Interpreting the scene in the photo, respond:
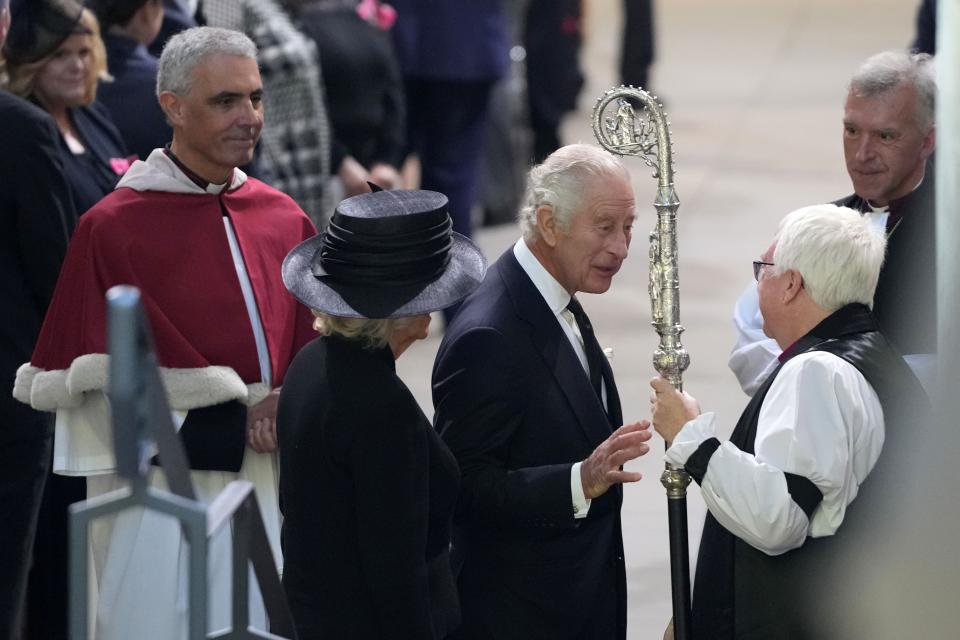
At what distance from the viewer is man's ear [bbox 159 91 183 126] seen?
149 inches

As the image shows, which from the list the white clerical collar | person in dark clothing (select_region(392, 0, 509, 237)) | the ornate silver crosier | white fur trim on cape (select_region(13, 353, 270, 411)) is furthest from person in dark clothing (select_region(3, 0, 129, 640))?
person in dark clothing (select_region(392, 0, 509, 237))

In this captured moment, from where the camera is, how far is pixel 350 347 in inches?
123

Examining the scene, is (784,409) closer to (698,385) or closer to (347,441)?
(347,441)

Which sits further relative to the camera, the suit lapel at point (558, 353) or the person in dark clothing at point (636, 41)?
the person in dark clothing at point (636, 41)

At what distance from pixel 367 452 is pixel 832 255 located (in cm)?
106

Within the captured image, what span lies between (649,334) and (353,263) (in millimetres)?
5028

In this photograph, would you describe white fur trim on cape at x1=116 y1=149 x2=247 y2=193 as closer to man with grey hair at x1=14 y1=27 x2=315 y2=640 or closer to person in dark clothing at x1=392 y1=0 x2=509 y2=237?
man with grey hair at x1=14 y1=27 x2=315 y2=640

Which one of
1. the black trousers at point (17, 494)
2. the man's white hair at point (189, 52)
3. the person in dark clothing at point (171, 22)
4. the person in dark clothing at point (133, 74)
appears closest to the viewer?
the man's white hair at point (189, 52)

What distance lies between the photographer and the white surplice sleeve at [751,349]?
13.5 feet

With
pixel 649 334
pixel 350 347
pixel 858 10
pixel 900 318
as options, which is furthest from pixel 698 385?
pixel 858 10

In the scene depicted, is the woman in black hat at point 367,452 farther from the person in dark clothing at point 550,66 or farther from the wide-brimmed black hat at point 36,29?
the person in dark clothing at point 550,66

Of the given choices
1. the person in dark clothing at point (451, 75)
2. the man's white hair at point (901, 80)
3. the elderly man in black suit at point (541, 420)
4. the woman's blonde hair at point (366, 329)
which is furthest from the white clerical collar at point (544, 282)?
the person in dark clothing at point (451, 75)

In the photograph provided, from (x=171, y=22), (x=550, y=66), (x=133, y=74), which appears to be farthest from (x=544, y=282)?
(x=550, y=66)

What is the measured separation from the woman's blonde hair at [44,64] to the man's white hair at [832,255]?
7.36 feet
